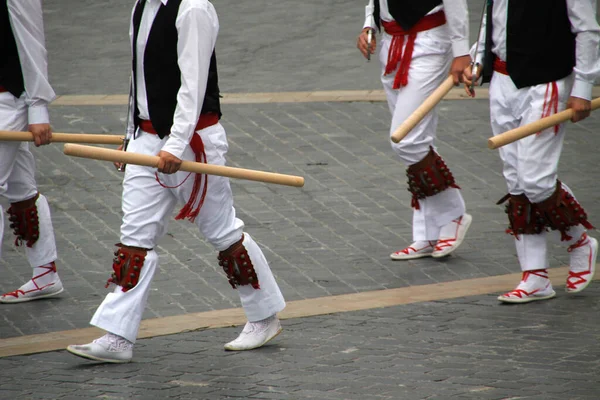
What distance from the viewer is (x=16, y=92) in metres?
6.59

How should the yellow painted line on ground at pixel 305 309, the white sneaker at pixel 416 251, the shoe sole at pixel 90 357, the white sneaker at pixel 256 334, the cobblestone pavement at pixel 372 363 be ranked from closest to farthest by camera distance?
1. the cobblestone pavement at pixel 372 363
2. the shoe sole at pixel 90 357
3. the white sneaker at pixel 256 334
4. the yellow painted line on ground at pixel 305 309
5. the white sneaker at pixel 416 251

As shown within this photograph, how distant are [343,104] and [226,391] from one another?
243 inches

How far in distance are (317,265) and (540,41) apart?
203cm

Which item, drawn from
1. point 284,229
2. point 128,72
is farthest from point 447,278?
point 128,72

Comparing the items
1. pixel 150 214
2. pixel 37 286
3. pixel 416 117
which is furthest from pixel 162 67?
pixel 37 286

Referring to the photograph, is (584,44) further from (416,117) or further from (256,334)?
(256,334)

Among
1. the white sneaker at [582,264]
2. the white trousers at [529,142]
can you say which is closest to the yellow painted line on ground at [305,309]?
the white sneaker at [582,264]

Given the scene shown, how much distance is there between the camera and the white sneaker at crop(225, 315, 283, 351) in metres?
6.13

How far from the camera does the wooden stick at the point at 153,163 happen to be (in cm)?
554

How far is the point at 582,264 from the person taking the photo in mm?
7000

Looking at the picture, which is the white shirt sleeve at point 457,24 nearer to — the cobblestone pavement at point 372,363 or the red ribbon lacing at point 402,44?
the red ribbon lacing at point 402,44

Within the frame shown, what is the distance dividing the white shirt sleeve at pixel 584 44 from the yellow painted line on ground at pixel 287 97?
4.93 m

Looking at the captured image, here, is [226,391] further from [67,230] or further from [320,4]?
[320,4]

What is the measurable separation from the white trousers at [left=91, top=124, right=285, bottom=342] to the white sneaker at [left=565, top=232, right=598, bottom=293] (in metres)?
2.08
